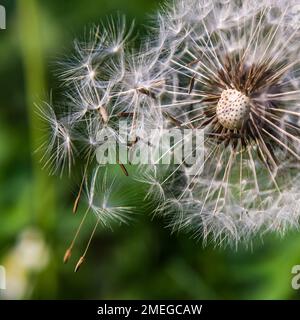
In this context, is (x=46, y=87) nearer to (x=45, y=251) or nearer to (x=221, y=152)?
(x=45, y=251)

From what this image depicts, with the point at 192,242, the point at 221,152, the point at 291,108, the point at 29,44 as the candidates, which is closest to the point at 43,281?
the point at 192,242

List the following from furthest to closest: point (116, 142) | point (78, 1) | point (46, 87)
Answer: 1. point (78, 1)
2. point (46, 87)
3. point (116, 142)

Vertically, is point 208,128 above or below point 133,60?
below

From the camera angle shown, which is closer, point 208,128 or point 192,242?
point 208,128

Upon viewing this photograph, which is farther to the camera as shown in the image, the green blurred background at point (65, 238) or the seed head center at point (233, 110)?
the green blurred background at point (65, 238)

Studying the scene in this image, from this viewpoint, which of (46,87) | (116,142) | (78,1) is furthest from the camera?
(78,1)
